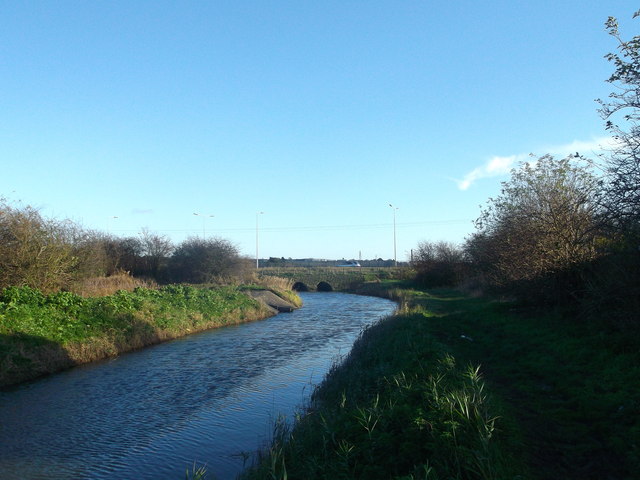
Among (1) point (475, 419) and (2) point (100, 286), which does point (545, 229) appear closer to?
(1) point (475, 419)

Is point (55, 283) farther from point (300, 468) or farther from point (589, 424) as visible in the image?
point (589, 424)

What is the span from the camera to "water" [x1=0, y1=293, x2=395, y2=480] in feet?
27.6

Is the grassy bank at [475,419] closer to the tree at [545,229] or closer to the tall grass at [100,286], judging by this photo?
the tree at [545,229]

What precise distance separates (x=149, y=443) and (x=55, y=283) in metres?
15.7

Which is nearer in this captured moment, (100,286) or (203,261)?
(100,286)

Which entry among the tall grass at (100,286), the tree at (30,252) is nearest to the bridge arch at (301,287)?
the tall grass at (100,286)

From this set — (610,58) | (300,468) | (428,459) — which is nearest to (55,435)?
(300,468)

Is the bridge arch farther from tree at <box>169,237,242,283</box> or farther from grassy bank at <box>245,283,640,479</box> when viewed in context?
grassy bank at <box>245,283,640,479</box>

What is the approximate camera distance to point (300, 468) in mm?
6160

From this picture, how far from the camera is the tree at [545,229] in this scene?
56.5 feet

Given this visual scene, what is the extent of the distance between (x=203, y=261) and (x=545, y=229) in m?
32.3

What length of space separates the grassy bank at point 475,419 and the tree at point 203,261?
3321 centimetres

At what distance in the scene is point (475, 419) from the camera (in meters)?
6.47

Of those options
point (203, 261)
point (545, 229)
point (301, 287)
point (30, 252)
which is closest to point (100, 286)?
point (30, 252)
